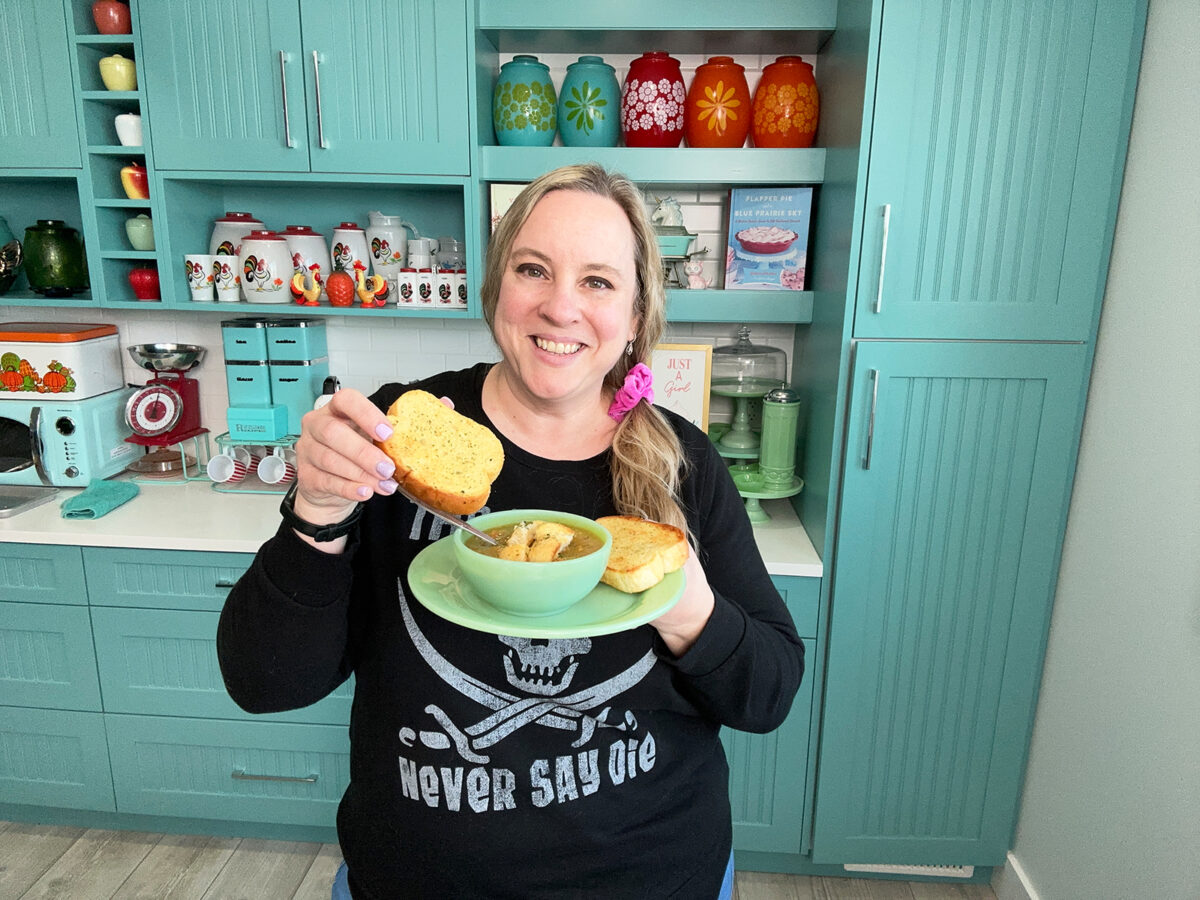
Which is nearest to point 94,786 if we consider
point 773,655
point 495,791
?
point 495,791

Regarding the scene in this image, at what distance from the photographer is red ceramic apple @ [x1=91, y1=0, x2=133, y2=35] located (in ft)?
6.64

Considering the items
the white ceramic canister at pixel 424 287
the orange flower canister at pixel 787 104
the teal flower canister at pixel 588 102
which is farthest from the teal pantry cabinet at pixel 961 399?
the white ceramic canister at pixel 424 287

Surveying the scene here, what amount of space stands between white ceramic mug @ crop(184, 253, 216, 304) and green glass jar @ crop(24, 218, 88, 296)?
0.38 meters

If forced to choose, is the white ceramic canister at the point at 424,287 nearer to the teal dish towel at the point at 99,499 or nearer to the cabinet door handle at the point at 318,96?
the cabinet door handle at the point at 318,96

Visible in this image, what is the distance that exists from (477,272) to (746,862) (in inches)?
72.5

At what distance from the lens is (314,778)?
2.13 m

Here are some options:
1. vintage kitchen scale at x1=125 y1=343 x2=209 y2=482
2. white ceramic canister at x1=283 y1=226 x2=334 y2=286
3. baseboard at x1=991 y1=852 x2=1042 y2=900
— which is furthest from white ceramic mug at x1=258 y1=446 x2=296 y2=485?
baseboard at x1=991 y1=852 x2=1042 y2=900

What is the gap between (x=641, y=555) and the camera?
0.83 metres

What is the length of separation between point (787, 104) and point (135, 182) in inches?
71.7

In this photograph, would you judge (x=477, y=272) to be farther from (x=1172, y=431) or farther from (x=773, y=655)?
(x=1172, y=431)

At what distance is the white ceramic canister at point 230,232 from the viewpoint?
229 cm

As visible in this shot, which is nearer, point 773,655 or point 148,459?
point 773,655

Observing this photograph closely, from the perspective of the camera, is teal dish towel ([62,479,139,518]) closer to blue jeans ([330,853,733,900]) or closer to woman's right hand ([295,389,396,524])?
blue jeans ([330,853,733,900])

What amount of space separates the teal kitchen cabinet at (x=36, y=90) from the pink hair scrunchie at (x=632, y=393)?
1.86 meters
